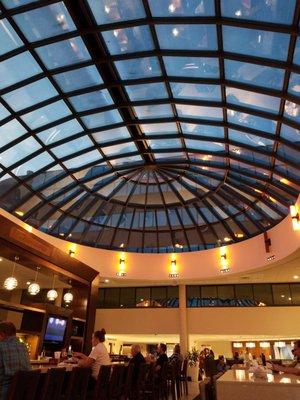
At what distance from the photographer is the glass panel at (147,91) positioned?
29.2ft

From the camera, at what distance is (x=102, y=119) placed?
10250 millimetres

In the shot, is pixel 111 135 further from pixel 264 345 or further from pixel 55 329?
pixel 264 345

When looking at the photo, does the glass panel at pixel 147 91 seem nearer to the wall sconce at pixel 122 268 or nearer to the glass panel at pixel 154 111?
the glass panel at pixel 154 111

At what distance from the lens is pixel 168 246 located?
1630 centimetres

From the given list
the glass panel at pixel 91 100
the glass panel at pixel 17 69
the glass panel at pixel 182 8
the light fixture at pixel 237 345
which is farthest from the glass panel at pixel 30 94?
the light fixture at pixel 237 345

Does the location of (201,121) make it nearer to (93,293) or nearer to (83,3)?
(83,3)

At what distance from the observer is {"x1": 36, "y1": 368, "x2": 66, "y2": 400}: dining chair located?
430cm

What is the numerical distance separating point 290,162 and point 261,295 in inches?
373

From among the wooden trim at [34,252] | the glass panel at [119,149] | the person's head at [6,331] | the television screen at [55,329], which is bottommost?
the person's head at [6,331]

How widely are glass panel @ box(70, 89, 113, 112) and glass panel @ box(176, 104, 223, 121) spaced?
6.47 ft

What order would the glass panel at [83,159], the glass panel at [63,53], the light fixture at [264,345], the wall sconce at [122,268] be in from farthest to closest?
the light fixture at [264,345]
the wall sconce at [122,268]
the glass panel at [83,159]
the glass panel at [63,53]

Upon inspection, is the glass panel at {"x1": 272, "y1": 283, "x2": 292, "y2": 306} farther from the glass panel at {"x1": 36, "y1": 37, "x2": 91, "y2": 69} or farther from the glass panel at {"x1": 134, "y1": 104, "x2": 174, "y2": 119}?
the glass panel at {"x1": 36, "y1": 37, "x2": 91, "y2": 69}

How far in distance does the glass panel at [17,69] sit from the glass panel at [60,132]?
2.10 m

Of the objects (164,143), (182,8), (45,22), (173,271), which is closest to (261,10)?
(182,8)
